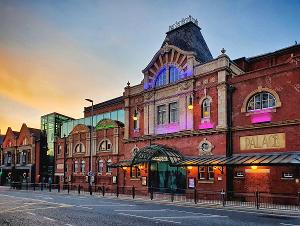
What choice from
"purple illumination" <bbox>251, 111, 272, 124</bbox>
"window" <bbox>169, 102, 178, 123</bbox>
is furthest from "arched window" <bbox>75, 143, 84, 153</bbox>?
"purple illumination" <bbox>251, 111, 272, 124</bbox>

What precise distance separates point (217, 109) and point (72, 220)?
17888 millimetres

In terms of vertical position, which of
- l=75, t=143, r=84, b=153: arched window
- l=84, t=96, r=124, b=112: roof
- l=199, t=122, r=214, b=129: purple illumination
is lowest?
l=75, t=143, r=84, b=153: arched window

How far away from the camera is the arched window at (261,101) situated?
86.9 ft

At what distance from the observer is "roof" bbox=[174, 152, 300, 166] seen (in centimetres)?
2259

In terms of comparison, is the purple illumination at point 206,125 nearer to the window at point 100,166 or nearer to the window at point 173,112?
the window at point 173,112

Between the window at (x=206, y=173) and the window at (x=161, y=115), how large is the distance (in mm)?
7263

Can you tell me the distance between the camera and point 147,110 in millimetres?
36781

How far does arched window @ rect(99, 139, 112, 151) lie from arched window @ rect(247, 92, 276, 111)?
2097 cm

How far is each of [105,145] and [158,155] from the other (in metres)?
13.4

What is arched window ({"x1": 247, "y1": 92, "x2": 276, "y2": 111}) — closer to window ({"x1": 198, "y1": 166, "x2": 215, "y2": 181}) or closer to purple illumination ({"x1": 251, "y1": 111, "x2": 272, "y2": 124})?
purple illumination ({"x1": 251, "y1": 111, "x2": 272, "y2": 124})

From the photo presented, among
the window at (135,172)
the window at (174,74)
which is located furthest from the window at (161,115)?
Result: the window at (135,172)

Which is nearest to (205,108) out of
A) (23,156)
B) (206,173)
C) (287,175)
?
(206,173)

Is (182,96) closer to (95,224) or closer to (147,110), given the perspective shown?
(147,110)

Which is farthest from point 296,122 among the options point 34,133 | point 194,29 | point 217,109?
point 34,133
